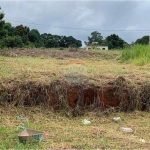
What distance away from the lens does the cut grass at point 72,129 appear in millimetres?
2691

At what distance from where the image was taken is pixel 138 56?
6793 mm

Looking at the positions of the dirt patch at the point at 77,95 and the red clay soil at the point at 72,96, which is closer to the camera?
the dirt patch at the point at 77,95

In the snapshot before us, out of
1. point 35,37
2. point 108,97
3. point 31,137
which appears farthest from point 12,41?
point 31,137

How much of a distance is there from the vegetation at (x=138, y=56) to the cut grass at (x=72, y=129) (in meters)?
2.39

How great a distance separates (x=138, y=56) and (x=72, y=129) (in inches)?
162

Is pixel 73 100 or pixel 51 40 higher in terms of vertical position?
pixel 51 40

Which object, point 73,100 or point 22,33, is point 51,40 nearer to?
point 22,33

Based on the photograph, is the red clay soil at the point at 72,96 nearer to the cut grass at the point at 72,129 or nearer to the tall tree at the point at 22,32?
the cut grass at the point at 72,129

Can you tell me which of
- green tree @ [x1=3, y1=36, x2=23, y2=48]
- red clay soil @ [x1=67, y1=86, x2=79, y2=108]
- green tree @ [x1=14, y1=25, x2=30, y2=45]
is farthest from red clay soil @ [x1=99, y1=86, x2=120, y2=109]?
green tree @ [x1=14, y1=25, x2=30, y2=45]

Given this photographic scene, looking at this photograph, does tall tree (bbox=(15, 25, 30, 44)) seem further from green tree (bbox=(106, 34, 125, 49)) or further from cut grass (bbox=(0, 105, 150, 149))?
cut grass (bbox=(0, 105, 150, 149))

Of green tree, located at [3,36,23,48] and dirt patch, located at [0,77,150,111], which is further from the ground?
green tree, located at [3,36,23,48]

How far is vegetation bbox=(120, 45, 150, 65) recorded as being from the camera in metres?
6.13

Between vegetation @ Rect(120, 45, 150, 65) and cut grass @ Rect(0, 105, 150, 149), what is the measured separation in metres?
2.39

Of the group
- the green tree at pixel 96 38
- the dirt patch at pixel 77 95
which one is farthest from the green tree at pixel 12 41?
the dirt patch at pixel 77 95
